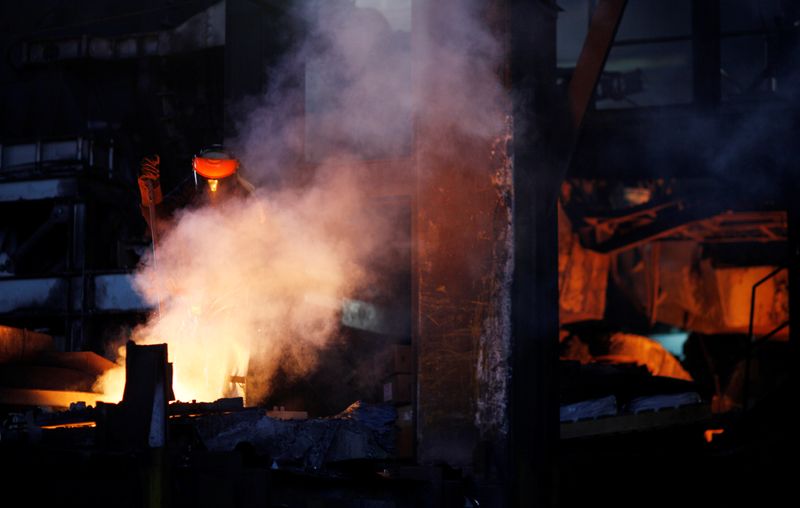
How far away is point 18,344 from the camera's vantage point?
7.73 metres

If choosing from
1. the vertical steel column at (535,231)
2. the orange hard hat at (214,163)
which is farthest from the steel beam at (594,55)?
the orange hard hat at (214,163)

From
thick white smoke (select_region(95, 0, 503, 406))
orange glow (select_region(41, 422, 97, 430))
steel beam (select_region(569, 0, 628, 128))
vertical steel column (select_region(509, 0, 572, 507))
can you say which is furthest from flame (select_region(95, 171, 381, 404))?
steel beam (select_region(569, 0, 628, 128))

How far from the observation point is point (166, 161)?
42.3 ft

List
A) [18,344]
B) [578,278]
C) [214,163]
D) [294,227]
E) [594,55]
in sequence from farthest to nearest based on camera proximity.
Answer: [578,278] → [294,227] → [18,344] → [214,163] → [594,55]

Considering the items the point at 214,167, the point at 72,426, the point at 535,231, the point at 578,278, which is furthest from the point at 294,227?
the point at 578,278

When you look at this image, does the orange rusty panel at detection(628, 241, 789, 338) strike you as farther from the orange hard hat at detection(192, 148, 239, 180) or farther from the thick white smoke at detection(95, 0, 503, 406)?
the orange hard hat at detection(192, 148, 239, 180)

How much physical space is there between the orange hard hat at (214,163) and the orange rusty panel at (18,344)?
2.26m

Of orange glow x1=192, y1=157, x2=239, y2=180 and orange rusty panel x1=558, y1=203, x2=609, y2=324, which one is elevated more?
orange glow x1=192, y1=157, x2=239, y2=180

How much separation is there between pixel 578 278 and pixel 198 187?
25.5 feet

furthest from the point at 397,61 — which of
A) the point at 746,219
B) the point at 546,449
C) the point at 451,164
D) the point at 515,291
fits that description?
the point at 746,219

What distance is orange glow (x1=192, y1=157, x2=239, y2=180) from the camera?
7.10 m

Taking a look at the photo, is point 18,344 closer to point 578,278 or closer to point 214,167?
point 214,167

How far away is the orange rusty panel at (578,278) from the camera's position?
45.2 ft

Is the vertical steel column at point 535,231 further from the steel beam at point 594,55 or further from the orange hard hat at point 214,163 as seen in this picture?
the orange hard hat at point 214,163
